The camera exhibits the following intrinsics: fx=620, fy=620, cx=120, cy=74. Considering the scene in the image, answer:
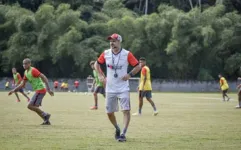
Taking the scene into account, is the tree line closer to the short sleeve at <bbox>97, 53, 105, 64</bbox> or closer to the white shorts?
the short sleeve at <bbox>97, 53, 105, 64</bbox>

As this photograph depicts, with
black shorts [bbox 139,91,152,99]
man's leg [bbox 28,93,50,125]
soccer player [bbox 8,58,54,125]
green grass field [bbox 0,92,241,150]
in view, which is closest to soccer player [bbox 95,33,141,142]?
green grass field [bbox 0,92,241,150]

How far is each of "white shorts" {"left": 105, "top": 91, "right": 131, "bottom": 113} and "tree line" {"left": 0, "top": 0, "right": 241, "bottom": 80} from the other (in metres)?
59.8

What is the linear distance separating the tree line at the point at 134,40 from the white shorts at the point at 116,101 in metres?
59.8

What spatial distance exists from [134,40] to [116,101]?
61.9 metres

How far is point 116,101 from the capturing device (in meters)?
13.2

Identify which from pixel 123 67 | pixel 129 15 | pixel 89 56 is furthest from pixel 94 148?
pixel 129 15

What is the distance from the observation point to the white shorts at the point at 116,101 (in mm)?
13023

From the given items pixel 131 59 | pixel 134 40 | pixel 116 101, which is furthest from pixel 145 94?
pixel 134 40

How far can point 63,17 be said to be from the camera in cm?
7600

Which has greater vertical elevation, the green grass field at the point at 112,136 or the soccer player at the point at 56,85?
the green grass field at the point at 112,136

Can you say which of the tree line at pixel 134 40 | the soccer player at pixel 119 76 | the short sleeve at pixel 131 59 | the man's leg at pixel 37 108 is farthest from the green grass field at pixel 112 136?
the tree line at pixel 134 40

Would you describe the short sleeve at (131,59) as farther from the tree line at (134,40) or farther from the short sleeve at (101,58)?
the tree line at (134,40)

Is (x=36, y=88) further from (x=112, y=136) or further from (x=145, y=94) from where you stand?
(x=145, y=94)

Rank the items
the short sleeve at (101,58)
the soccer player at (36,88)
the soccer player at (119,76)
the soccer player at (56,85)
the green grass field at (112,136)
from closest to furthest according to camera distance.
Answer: the green grass field at (112,136) < the soccer player at (119,76) < the short sleeve at (101,58) < the soccer player at (36,88) < the soccer player at (56,85)
